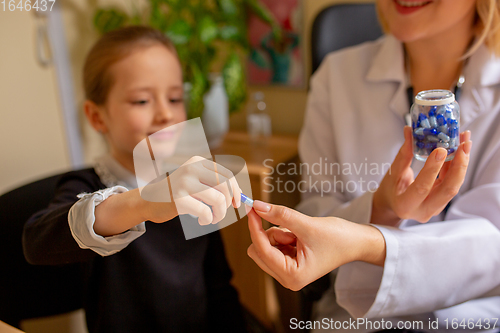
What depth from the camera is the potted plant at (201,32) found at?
108cm

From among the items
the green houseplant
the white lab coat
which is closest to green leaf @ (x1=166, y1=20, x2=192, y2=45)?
the green houseplant

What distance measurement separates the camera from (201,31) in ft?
3.56

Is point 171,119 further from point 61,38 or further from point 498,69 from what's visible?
point 61,38

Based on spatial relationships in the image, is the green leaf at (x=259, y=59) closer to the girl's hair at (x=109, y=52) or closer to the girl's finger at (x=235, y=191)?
the girl's hair at (x=109, y=52)

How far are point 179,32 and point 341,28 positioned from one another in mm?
443

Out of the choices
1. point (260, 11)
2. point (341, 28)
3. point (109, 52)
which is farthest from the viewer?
point (260, 11)

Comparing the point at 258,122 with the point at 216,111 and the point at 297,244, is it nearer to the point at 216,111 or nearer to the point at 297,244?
the point at 216,111

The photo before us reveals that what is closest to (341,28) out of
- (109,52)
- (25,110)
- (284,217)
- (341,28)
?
(341,28)

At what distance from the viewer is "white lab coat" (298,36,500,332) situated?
498 mm

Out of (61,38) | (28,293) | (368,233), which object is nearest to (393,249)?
(368,233)

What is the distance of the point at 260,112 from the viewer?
4.23 feet

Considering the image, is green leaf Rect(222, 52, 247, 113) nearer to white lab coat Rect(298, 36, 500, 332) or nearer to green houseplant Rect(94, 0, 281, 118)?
green houseplant Rect(94, 0, 281, 118)

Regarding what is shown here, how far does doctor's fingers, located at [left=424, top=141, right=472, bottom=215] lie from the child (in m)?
0.29

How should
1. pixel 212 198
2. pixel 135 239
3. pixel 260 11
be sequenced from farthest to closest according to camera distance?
pixel 260 11, pixel 135 239, pixel 212 198
